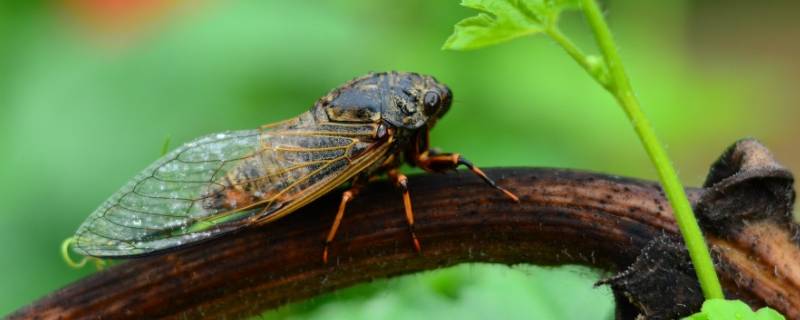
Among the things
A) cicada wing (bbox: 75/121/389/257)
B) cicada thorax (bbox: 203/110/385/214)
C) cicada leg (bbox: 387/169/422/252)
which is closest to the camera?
cicada leg (bbox: 387/169/422/252)

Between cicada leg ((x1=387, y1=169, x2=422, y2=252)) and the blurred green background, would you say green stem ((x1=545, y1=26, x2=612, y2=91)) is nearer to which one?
cicada leg ((x1=387, y1=169, x2=422, y2=252))

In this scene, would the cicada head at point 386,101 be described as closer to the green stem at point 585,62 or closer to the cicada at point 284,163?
the cicada at point 284,163

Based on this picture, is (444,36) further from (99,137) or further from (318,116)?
(318,116)

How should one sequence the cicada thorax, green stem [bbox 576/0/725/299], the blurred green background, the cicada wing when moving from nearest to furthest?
green stem [bbox 576/0/725/299], the cicada wing, the cicada thorax, the blurred green background

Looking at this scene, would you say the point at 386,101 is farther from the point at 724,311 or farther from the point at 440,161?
the point at 724,311

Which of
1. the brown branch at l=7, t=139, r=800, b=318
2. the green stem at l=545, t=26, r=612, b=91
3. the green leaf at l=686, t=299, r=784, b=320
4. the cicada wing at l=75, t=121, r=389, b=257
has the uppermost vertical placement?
the green stem at l=545, t=26, r=612, b=91

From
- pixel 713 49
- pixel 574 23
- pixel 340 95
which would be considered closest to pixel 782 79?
pixel 713 49

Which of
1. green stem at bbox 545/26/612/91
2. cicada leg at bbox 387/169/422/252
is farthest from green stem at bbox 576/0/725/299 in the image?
cicada leg at bbox 387/169/422/252

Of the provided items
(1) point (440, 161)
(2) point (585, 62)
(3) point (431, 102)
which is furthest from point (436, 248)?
(3) point (431, 102)

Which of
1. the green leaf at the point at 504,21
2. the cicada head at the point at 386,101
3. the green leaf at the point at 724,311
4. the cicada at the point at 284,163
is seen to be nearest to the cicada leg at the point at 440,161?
the cicada at the point at 284,163
